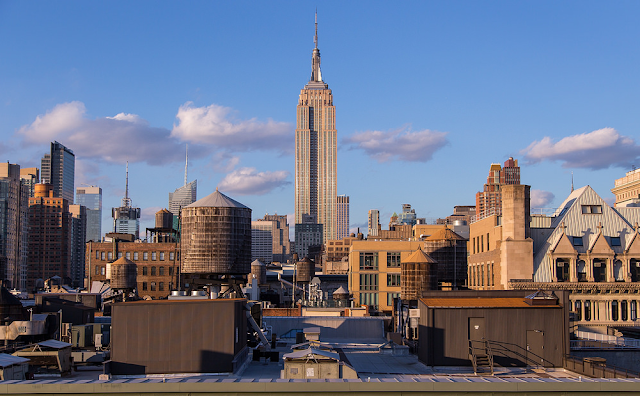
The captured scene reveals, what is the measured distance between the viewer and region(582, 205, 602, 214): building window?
67250 millimetres

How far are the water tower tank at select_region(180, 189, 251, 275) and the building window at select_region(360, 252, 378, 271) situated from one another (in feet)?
183

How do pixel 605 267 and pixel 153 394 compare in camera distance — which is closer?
pixel 153 394

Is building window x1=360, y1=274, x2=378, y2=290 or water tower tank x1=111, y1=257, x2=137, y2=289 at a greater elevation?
water tower tank x1=111, y1=257, x2=137, y2=289

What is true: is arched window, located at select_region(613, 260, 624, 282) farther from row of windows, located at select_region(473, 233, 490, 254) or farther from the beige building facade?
the beige building facade

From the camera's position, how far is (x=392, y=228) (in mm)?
180500

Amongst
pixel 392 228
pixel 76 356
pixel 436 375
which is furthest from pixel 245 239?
pixel 392 228

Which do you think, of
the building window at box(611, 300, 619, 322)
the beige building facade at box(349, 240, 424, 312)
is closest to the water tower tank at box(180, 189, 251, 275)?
the building window at box(611, 300, 619, 322)

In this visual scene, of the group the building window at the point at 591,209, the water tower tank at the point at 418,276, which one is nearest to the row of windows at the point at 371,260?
the building window at the point at 591,209

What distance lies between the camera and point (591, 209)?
67.4 metres

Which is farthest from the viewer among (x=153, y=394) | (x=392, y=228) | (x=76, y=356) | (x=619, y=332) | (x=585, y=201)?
(x=392, y=228)

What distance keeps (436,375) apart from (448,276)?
113 feet

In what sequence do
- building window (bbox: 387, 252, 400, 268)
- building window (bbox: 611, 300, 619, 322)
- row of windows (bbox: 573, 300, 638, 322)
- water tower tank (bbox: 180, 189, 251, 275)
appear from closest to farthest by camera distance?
water tower tank (bbox: 180, 189, 251, 275)
row of windows (bbox: 573, 300, 638, 322)
building window (bbox: 611, 300, 619, 322)
building window (bbox: 387, 252, 400, 268)

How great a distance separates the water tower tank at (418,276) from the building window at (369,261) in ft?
135

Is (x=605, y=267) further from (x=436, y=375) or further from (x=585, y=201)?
(x=436, y=375)
